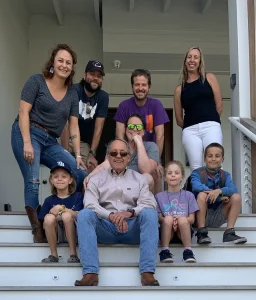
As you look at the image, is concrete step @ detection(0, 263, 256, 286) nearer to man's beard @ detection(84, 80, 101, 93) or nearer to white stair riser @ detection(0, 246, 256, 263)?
white stair riser @ detection(0, 246, 256, 263)

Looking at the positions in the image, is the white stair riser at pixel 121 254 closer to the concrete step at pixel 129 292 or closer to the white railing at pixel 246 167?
the concrete step at pixel 129 292

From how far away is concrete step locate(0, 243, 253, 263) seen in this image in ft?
11.5

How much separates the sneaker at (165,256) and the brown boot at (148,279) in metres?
0.25

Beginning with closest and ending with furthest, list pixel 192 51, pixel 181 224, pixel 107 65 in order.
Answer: pixel 181 224 → pixel 192 51 → pixel 107 65

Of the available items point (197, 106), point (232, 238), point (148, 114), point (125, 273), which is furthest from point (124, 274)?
point (197, 106)

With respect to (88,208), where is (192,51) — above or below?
above

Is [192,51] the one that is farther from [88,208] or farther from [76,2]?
[76,2]

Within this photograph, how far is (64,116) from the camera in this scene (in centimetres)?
395

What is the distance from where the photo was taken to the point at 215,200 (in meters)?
3.66

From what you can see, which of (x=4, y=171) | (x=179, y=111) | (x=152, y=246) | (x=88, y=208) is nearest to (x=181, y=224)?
(x=152, y=246)

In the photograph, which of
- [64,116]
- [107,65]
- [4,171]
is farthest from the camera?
[107,65]

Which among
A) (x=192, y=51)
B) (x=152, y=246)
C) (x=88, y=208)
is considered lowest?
(x=152, y=246)

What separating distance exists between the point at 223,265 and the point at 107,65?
13.3 ft

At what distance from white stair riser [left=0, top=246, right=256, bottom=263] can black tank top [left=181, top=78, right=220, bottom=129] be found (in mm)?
1190
